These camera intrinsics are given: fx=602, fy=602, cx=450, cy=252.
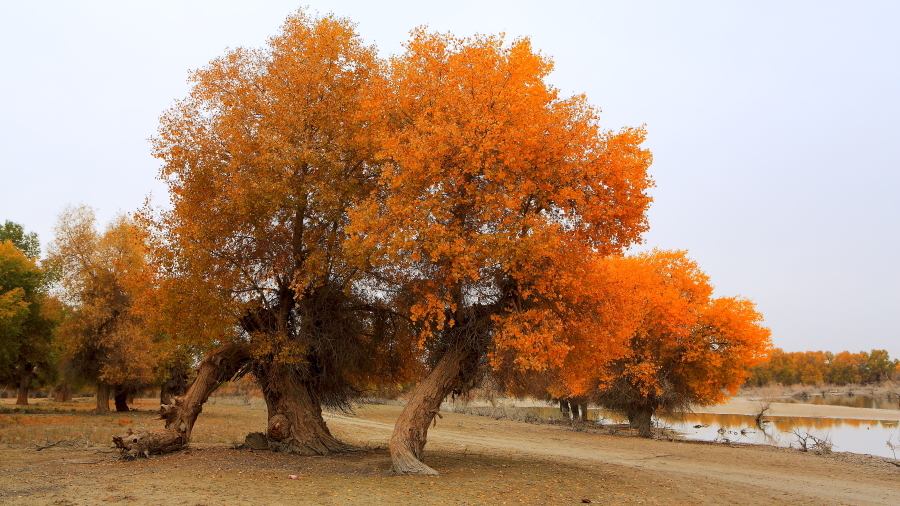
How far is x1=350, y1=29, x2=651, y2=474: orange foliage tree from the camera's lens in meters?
12.1

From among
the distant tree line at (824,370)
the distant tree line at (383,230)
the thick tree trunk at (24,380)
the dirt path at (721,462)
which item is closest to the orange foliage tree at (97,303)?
the thick tree trunk at (24,380)

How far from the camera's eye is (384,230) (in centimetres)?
1243

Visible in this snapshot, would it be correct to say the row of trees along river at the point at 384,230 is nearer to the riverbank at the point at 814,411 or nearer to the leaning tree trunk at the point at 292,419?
the leaning tree trunk at the point at 292,419

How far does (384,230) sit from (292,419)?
6790 mm

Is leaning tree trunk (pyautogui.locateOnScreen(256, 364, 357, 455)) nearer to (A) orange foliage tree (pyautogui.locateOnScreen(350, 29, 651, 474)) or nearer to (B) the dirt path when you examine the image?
(A) orange foliage tree (pyautogui.locateOnScreen(350, 29, 651, 474))

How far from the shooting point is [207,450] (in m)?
16.0

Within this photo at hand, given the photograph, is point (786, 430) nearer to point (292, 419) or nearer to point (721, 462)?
point (721, 462)

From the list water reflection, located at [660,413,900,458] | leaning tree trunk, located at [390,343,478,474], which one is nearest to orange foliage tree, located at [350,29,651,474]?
leaning tree trunk, located at [390,343,478,474]

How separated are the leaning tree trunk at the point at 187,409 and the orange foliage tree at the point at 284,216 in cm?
19

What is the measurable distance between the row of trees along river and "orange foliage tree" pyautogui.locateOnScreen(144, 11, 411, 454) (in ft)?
0.18

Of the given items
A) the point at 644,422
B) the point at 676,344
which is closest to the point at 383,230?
the point at 676,344

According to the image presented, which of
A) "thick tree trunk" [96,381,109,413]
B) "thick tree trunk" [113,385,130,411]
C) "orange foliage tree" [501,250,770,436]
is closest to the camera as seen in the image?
"orange foliage tree" [501,250,770,436]

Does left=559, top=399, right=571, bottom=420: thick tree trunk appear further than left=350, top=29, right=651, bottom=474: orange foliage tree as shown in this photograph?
Yes

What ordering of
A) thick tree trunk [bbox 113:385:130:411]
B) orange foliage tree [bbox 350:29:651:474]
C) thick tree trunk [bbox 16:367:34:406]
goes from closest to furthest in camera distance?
orange foliage tree [bbox 350:29:651:474], thick tree trunk [bbox 113:385:130:411], thick tree trunk [bbox 16:367:34:406]
